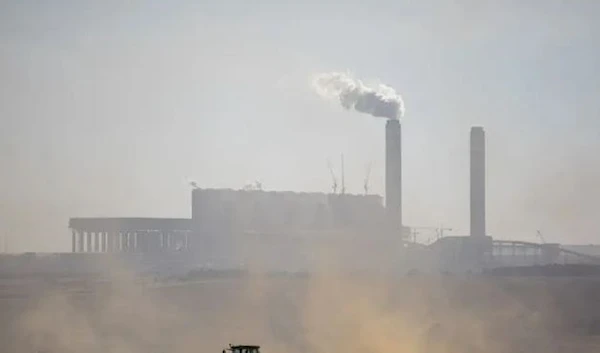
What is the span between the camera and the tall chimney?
18212 cm

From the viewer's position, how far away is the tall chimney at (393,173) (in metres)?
182

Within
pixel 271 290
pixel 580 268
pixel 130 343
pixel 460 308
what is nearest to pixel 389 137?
pixel 580 268

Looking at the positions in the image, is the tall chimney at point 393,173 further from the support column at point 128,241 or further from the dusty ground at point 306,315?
the support column at point 128,241

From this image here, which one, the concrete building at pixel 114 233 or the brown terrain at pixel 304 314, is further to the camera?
the concrete building at pixel 114 233

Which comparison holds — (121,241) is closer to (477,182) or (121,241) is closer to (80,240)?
(80,240)

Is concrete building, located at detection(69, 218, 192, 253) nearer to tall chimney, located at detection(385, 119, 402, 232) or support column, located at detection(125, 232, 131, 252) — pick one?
support column, located at detection(125, 232, 131, 252)

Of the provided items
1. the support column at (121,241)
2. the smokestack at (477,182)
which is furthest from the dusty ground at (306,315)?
the support column at (121,241)

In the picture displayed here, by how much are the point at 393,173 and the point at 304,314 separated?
87.6 m

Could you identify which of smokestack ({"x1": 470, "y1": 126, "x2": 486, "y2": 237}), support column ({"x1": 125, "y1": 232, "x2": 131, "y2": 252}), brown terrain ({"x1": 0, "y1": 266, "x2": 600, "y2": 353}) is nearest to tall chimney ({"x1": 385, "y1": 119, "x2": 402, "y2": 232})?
smokestack ({"x1": 470, "y1": 126, "x2": 486, "y2": 237})

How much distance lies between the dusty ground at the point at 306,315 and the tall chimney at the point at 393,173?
150 ft

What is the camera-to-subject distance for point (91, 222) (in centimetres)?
19500

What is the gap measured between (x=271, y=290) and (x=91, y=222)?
7425 cm

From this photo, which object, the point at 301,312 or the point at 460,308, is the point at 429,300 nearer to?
the point at 460,308

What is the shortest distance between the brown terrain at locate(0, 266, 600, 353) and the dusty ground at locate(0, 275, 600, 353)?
12 cm
